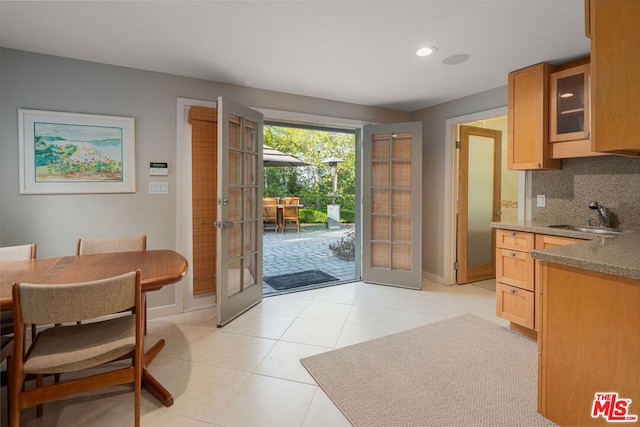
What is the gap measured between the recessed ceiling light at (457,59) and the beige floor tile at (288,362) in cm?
267

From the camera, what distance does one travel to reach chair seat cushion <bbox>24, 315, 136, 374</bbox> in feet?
4.66

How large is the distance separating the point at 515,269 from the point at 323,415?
2.00m

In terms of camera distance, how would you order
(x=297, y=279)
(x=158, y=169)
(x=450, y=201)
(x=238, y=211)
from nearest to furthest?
1. (x=158, y=169)
2. (x=238, y=211)
3. (x=450, y=201)
4. (x=297, y=279)

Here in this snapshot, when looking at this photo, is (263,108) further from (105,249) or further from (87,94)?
(105,249)

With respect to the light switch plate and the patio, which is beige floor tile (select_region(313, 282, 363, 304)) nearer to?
the patio

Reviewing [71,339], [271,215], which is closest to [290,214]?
[271,215]

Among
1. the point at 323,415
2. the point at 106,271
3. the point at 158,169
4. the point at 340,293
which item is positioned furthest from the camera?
the point at 340,293

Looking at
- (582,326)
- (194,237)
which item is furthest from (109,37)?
(582,326)

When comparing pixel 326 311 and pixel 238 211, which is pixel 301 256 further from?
pixel 238 211

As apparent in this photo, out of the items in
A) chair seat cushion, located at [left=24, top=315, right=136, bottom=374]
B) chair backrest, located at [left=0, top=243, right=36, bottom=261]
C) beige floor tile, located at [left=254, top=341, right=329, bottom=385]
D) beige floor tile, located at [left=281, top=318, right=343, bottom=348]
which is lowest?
beige floor tile, located at [left=254, top=341, right=329, bottom=385]

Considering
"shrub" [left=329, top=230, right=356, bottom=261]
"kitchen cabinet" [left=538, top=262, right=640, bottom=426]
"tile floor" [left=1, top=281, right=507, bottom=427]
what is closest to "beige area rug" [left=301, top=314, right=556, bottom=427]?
"tile floor" [left=1, top=281, right=507, bottom=427]

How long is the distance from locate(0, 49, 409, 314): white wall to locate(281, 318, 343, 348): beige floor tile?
52.0 inches

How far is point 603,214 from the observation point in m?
2.50

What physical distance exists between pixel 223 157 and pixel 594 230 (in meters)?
3.18
